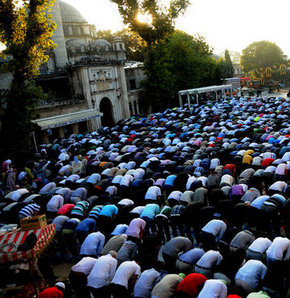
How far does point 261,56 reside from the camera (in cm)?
5647

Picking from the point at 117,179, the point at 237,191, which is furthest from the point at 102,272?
the point at 117,179

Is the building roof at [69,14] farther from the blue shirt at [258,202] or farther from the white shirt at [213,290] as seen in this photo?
the white shirt at [213,290]

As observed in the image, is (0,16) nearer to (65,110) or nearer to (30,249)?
(30,249)

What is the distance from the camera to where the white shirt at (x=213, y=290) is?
5059 mm

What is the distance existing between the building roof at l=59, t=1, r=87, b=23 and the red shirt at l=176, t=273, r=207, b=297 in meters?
39.9

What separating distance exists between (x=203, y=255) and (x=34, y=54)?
11.2 m

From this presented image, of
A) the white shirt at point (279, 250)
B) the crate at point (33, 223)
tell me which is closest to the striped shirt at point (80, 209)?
the crate at point (33, 223)

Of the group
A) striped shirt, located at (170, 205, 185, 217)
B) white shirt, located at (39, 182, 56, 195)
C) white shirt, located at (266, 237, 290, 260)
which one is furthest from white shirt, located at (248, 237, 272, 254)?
white shirt, located at (39, 182, 56, 195)

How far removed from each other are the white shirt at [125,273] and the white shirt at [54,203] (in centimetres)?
502

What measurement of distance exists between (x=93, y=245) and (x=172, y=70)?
32.2 meters

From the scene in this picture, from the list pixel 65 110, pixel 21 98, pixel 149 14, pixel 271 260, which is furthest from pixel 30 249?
pixel 149 14

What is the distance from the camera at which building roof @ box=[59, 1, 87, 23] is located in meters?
39.1

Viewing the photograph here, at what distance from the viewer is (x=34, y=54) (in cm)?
1319

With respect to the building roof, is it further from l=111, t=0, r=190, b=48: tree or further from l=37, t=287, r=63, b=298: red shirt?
l=37, t=287, r=63, b=298: red shirt
